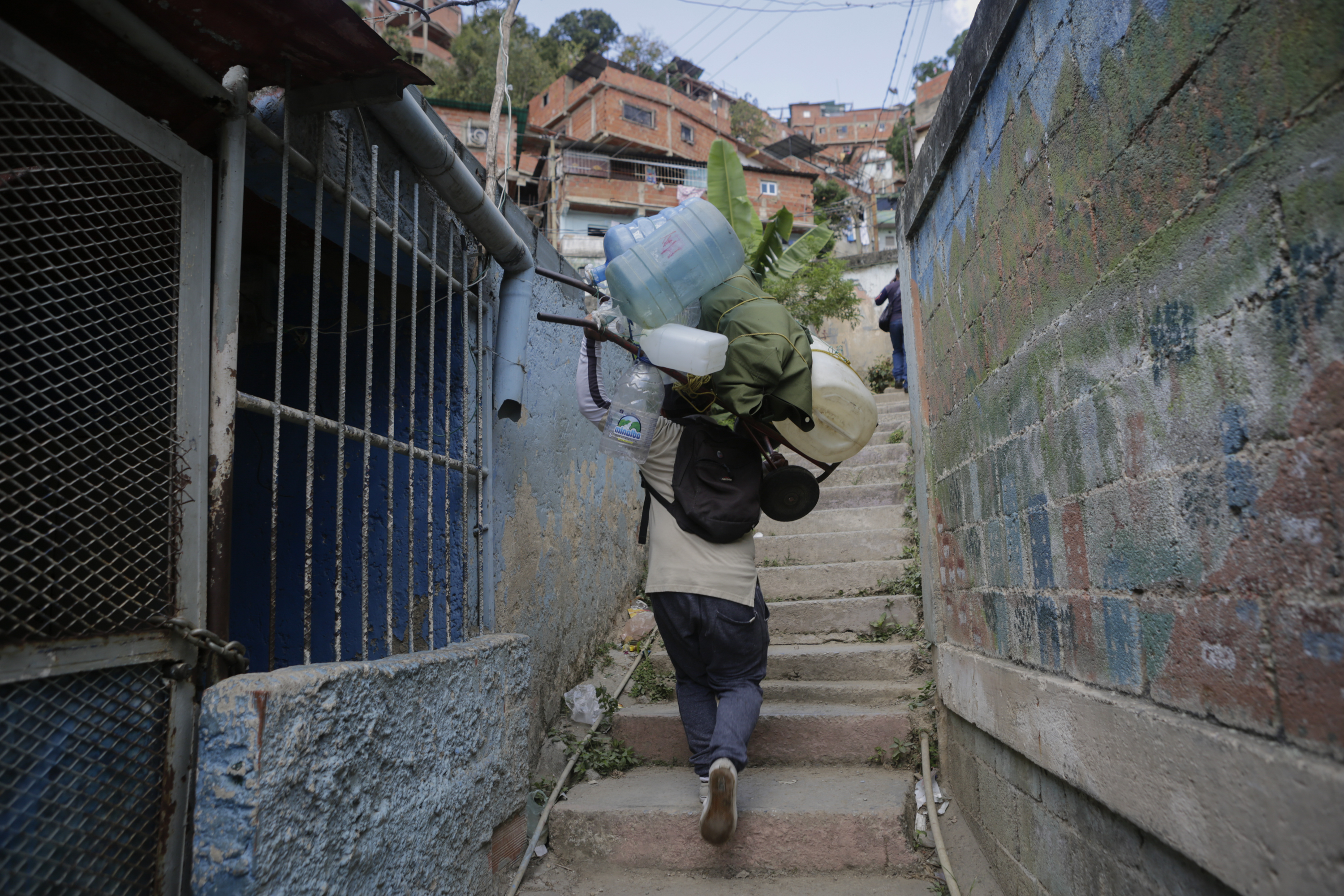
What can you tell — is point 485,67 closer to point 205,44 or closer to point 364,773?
point 205,44

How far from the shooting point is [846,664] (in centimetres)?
387

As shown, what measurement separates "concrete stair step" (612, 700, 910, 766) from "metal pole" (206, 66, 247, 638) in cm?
213

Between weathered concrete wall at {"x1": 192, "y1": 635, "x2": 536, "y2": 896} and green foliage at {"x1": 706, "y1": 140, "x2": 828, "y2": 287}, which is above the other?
green foliage at {"x1": 706, "y1": 140, "x2": 828, "y2": 287}

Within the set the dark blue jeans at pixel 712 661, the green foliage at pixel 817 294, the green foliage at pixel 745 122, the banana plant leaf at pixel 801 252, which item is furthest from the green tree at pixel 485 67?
the dark blue jeans at pixel 712 661

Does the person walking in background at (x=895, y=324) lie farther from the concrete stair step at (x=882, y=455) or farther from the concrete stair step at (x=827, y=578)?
the concrete stair step at (x=827, y=578)

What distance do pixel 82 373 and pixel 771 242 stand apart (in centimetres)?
526

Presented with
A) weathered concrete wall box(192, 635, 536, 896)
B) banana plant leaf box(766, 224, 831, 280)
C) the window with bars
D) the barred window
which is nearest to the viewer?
weathered concrete wall box(192, 635, 536, 896)

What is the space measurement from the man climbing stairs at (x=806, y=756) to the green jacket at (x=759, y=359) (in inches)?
56.9

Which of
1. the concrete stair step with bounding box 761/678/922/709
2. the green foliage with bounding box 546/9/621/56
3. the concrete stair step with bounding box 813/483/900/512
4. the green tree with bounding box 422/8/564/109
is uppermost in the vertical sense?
the green foliage with bounding box 546/9/621/56

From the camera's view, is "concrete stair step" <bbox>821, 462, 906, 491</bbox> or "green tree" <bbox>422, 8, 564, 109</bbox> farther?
"green tree" <bbox>422, 8, 564, 109</bbox>

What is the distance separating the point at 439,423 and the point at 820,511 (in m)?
3.11

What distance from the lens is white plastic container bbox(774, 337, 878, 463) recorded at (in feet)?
9.53

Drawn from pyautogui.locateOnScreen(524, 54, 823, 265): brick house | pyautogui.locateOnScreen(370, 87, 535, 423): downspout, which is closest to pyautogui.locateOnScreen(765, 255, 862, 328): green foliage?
pyautogui.locateOnScreen(370, 87, 535, 423): downspout

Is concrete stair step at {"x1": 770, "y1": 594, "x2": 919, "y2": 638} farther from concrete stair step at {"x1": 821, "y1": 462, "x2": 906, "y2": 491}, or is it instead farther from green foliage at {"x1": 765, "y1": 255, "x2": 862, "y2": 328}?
green foliage at {"x1": 765, "y1": 255, "x2": 862, "y2": 328}
